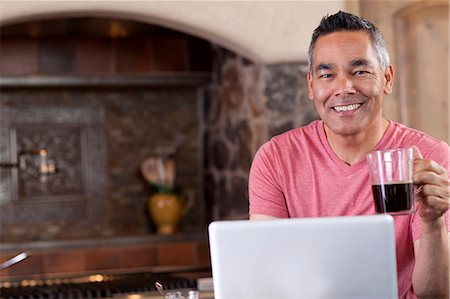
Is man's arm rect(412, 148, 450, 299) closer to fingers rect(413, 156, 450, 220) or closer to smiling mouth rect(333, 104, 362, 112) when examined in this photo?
fingers rect(413, 156, 450, 220)

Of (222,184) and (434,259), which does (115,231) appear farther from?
(434,259)

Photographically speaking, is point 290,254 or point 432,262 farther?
point 432,262

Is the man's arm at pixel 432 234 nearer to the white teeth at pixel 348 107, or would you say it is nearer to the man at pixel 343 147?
the man at pixel 343 147

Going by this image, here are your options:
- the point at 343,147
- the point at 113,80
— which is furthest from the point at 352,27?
the point at 113,80

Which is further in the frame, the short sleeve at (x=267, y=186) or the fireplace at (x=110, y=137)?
the fireplace at (x=110, y=137)

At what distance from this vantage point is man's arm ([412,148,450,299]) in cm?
212

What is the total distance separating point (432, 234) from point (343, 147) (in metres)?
0.45

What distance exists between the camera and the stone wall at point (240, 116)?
4.61 metres

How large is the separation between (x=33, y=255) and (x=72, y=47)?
4.61 ft

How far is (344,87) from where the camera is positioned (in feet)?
7.97

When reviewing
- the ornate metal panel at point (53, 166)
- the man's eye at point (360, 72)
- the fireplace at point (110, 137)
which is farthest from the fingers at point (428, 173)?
the ornate metal panel at point (53, 166)

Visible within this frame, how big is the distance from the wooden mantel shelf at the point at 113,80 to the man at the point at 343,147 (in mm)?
3255

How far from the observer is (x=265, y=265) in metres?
1.72

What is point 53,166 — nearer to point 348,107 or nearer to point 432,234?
point 348,107
